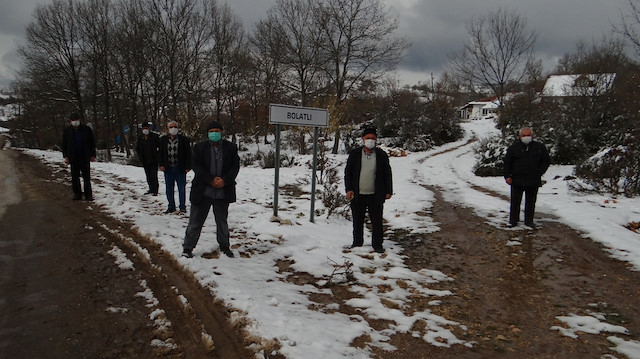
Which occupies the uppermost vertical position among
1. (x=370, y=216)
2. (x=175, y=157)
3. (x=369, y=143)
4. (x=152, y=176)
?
(x=369, y=143)

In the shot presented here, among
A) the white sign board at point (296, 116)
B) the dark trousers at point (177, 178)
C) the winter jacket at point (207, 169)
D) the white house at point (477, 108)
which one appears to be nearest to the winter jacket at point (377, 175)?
the white sign board at point (296, 116)

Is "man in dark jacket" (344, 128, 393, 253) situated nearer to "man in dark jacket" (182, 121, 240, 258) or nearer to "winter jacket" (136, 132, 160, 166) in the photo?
"man in dark jacket" (182, 121, 240, 258)

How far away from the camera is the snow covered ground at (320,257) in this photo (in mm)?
3443

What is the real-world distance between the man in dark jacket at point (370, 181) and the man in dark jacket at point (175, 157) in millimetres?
3884

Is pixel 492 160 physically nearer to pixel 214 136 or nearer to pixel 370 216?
pixel 370 216

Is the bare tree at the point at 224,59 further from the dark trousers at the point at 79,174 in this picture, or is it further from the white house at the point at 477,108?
the white house at the point at 477,108

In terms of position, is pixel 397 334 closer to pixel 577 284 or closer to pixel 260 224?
pixel 577 284

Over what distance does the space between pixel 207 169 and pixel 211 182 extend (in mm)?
233

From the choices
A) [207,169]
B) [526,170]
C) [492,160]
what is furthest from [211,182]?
[492,160]

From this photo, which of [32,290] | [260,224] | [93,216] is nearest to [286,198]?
[260,224]

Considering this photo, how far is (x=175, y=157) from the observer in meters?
8.05

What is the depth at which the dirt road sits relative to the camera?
3.01 meters

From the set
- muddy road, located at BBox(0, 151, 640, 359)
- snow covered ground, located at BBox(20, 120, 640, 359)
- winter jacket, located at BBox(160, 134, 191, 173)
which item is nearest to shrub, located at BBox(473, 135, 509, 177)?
snow covered ground, located at BBox(20, 120, 640, 359)

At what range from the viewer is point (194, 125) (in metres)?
25.9
